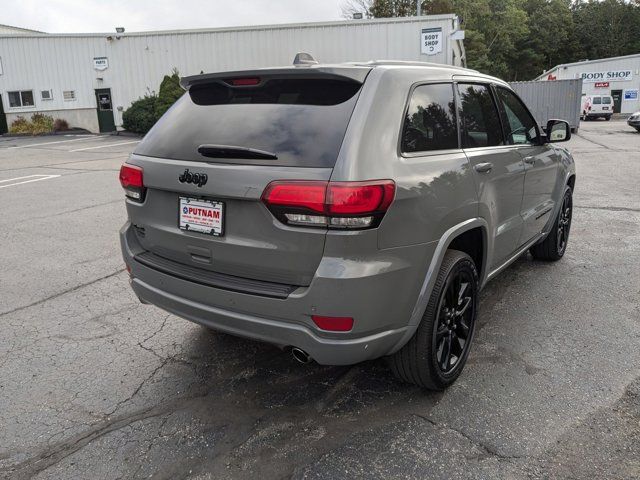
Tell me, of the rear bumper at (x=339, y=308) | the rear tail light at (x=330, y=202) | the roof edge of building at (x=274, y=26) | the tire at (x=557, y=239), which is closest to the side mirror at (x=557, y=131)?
the tire at (x=557, y=239)

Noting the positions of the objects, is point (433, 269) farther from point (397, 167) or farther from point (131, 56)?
point (131, 56)

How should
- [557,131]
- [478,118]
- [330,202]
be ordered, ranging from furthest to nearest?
[557,131] → [478,118] → [330,202]

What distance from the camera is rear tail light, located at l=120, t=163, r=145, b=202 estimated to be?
3035 millimetres

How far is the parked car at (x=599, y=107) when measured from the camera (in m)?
40.3

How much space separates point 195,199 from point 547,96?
2858 centimetres

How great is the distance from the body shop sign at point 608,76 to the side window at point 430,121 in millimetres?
50745

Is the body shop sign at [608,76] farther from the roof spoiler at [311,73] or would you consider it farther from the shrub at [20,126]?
the roof spoiler at [311,73]

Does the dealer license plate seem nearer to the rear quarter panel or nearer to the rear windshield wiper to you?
the rear windshield wiper

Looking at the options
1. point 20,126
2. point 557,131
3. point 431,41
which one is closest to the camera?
point 557,131

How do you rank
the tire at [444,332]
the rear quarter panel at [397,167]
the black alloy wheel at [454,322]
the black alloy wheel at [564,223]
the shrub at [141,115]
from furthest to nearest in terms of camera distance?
the shrub at [141,115]
the black alloy wheel at [564,223]
the black alloy wheel at [454,322]
the tire at [444,332]
the rear quarter panel at [397,167]

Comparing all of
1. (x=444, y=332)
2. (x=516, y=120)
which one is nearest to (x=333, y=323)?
(x=444, y=332)

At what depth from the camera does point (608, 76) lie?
153 ft

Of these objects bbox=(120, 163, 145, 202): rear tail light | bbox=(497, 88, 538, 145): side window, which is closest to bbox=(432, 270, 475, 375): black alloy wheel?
bbox=(497, 88, 538, 145): side window

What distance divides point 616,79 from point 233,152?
52.8 m
